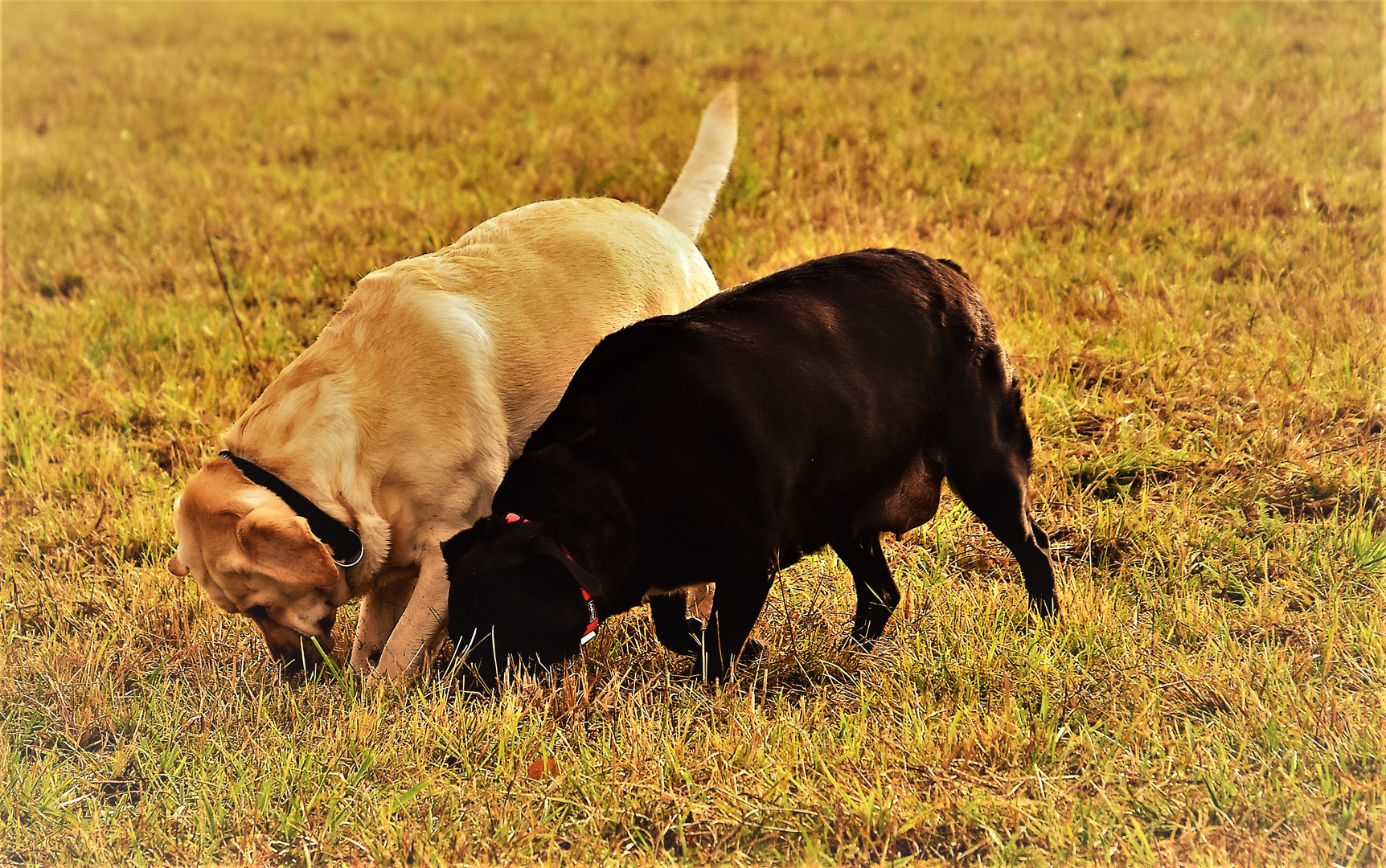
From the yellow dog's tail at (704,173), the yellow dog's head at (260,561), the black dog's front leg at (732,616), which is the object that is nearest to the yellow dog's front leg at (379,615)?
the yellow dog's head at (260,561)

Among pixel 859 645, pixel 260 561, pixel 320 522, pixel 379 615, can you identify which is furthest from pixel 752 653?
pixel 260 561

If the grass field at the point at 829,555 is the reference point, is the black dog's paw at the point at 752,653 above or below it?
below

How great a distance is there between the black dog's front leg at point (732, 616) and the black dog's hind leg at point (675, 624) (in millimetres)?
93

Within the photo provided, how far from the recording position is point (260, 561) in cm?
290

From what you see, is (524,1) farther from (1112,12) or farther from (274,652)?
(274,652)

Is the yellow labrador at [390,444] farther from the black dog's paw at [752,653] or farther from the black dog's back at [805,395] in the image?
the black dog's paw at [752,653]

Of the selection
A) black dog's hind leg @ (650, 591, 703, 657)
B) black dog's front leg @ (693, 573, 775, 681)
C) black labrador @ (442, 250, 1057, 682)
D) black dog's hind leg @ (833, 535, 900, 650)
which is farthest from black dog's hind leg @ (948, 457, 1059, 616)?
black dog's hind leg @ (650, 591, 703, 657)

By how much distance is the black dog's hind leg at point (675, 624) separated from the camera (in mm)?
3178

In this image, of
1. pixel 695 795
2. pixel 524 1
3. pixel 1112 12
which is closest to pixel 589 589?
Answer: pixel 695 795

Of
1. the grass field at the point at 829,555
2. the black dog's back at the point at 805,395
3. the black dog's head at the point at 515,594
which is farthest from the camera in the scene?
the black dog's back at the point at 805,395

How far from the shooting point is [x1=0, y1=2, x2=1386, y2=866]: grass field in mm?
2518

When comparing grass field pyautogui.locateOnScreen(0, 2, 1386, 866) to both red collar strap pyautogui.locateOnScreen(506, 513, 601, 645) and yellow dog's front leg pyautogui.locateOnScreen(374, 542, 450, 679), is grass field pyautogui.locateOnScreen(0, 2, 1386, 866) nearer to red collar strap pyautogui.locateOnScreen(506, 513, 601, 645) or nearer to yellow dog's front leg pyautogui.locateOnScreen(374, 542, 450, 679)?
yellow dog's front leg pyautogui.locateOnScreen(374, 542, 450, 679)

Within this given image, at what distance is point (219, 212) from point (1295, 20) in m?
10.7

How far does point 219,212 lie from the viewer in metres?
7.85
